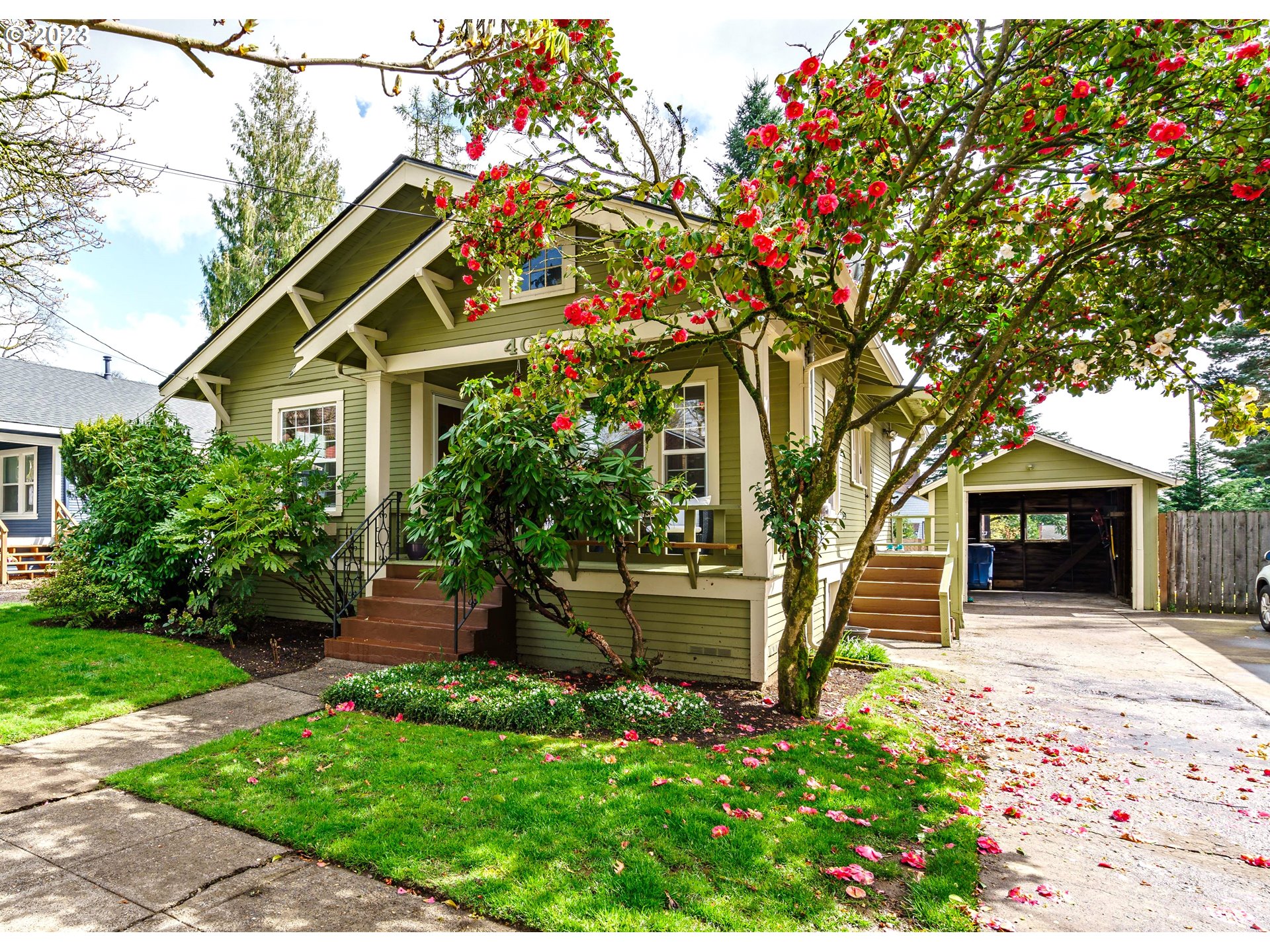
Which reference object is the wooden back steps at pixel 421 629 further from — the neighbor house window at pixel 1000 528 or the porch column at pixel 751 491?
the neighbor house window at pixel 1000 528

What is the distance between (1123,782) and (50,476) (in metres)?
23.3

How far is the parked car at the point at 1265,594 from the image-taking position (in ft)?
35.8

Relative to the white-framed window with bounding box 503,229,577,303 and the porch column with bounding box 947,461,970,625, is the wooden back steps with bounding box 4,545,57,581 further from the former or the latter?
the porch column with bounding box 947,461,970,625

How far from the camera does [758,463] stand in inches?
255

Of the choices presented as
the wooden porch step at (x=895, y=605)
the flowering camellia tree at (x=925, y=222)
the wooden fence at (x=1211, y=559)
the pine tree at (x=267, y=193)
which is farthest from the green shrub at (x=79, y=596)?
the wooden fence at (x=1211, y=559)

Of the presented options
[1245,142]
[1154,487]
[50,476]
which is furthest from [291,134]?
[1154,487]

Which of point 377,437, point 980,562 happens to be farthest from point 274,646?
point 980,562

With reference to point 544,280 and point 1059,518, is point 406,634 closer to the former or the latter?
point 544,280

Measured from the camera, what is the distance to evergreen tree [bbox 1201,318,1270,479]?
66.9 ft

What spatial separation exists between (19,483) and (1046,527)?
3183 cm

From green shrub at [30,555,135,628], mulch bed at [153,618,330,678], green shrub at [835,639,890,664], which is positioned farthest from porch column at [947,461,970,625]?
green shrub at [30,555,135,628]

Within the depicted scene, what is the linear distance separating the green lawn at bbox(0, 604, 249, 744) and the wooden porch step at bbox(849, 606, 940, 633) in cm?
848

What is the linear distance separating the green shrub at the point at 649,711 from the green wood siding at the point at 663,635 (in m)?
1.16

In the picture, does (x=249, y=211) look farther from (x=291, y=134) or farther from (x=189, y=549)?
(x=189, y=549)
